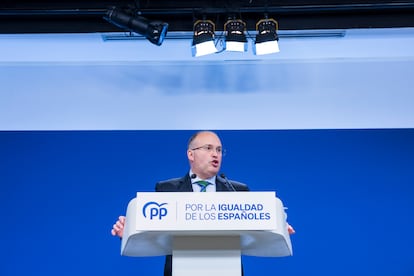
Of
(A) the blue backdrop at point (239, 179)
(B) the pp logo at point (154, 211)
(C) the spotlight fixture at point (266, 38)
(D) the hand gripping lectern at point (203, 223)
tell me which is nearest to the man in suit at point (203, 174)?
(D) the hand gripping lectern at point (203, 223)

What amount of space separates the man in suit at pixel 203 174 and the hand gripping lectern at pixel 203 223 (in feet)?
2.54

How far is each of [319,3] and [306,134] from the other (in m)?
1.09

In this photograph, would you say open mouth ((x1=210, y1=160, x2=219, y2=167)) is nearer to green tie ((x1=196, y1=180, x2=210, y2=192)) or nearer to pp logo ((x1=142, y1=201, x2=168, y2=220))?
green tie ((x1=196, y1=180, x2=210, y2=192))

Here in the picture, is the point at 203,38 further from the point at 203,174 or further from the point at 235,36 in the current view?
the point at 203,174

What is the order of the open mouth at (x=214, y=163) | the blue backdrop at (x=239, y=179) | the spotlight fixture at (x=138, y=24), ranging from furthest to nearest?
the blue backdrop at (x=239, y=179)
the spotlight fixture at (x=138, y=24)
the open mouth at (x=214, y=163)

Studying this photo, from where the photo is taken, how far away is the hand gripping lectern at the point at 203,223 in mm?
1746

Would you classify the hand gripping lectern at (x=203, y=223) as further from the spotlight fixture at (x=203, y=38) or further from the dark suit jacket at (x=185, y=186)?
the spotlight fixture at (x=203, y=38)

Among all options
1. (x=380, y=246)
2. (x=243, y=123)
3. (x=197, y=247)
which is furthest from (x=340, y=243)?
(x=197, y=247)

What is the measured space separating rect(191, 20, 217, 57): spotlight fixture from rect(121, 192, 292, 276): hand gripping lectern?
2219 millimetres

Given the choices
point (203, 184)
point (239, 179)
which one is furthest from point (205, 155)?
point (239, 179)

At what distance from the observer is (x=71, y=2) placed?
422 cm

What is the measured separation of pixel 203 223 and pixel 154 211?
16 centimetres

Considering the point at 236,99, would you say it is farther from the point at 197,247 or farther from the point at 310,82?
the point at 197,247

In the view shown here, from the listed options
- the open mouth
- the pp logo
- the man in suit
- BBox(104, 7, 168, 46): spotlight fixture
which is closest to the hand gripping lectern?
the pp logo
